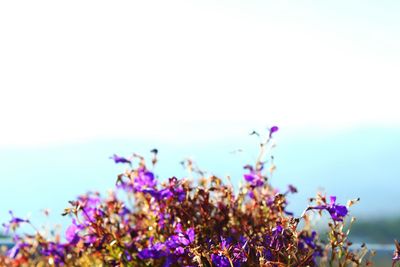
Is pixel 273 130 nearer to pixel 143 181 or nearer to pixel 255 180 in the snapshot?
pixel 255 180

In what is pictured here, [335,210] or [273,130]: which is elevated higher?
[273,130]

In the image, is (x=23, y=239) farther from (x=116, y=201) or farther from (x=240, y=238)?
(x=240, y=238)

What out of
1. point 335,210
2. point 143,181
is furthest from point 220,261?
point 143,181

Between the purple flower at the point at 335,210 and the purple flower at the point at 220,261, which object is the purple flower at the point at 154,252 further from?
the purple flower at the point at 335,210

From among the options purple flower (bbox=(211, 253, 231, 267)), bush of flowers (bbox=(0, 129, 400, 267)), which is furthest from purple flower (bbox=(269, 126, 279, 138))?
purple flower (bbox=(211, 253, 231, 267))

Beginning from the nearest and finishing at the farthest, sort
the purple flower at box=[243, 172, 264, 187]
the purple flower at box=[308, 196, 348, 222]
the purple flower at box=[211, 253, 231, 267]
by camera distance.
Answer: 1. the purple flower at box=[211, 253, 231, 267]
2. the purple flower at box=[308, 196, 348, 222]
3. the purple flower at box=[243, 172, 264, 187]

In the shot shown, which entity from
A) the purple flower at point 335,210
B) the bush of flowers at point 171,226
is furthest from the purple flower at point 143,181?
the purple flower at point 335,210

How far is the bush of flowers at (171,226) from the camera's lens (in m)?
2.27

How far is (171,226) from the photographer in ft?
8.43

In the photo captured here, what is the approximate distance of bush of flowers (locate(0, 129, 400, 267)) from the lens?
2271 mm

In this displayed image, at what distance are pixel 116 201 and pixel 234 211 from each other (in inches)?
16.6

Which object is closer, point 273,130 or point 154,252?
point 154,252

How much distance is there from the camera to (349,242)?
89.8 inches

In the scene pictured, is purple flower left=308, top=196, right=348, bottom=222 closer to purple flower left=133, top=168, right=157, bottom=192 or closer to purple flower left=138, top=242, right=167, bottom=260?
purple flower left=138, top=242, right=167, bottom=260
